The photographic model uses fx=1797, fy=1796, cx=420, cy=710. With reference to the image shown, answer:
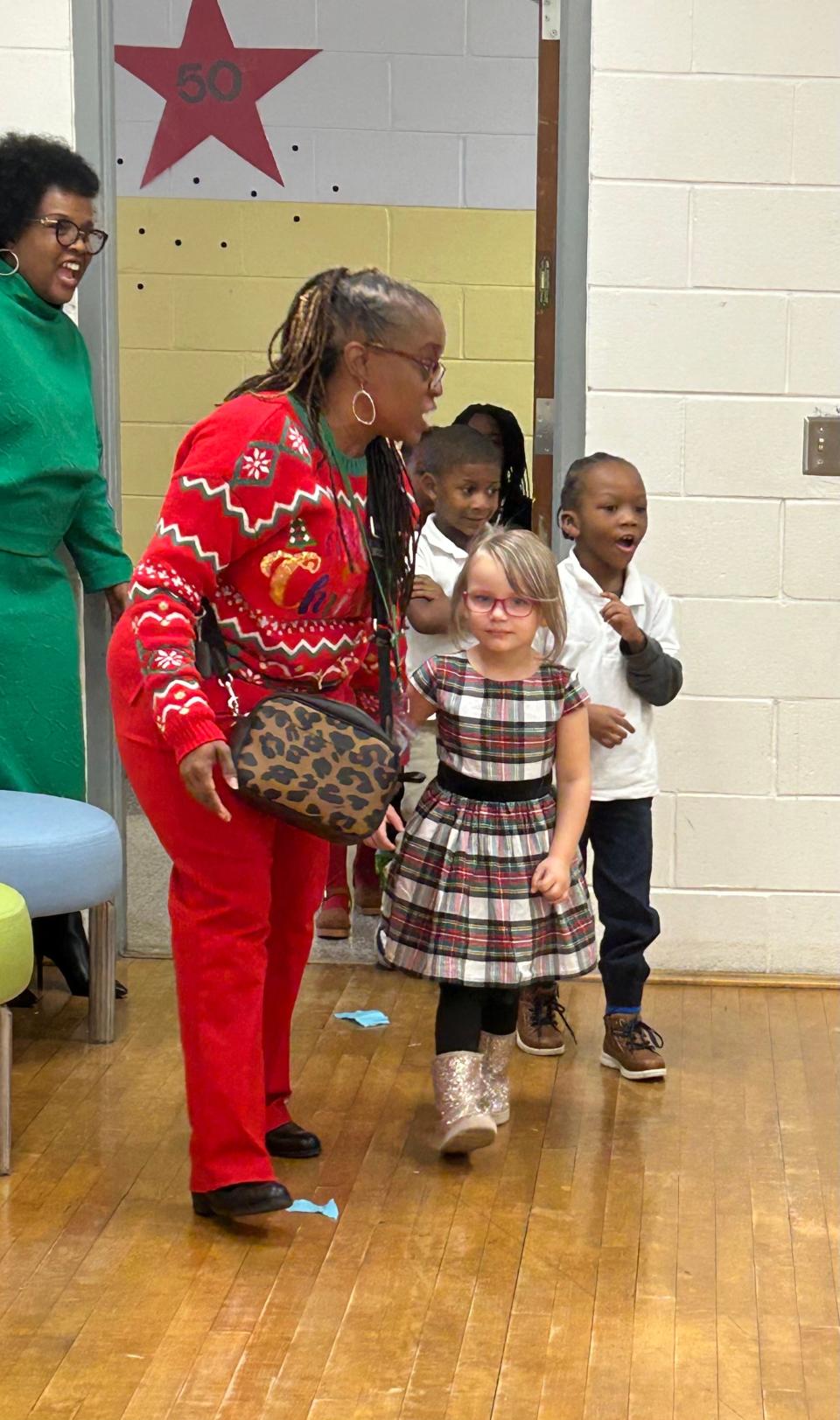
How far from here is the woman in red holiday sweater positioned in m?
2.43

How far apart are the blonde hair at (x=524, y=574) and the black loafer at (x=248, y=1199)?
3.05ft

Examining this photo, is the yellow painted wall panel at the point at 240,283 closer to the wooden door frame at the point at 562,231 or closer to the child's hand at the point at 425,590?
the wooden door frame at the point at 562,231

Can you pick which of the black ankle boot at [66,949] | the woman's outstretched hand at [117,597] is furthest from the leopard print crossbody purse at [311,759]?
the black ankle boot at [66,949]

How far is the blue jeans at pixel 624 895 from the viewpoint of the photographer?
3.25 m

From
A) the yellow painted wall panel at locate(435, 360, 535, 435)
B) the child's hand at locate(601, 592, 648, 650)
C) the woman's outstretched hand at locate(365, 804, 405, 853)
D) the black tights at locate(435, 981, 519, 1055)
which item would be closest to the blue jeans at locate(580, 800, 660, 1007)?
the child's hand at locate(601, 592, 648, 650)

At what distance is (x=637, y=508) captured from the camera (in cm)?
325

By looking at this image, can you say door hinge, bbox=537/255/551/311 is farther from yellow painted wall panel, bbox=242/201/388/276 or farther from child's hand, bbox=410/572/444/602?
yellow painted wall panel, bbox=242/201/388/276

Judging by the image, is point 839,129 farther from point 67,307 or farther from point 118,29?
point 118,29

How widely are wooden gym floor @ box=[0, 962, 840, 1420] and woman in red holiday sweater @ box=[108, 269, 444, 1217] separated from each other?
189 millimetres

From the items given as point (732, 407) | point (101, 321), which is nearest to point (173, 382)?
point (101, 321)

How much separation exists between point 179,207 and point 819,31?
224cm

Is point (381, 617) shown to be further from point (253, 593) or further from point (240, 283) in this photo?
point (240, 283)

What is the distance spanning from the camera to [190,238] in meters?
5.25

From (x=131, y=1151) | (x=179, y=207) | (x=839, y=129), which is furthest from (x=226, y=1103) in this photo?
(x=179, y=207)
